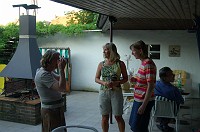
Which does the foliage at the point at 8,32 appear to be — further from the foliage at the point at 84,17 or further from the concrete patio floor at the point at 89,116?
the foliage at the point at 84,17

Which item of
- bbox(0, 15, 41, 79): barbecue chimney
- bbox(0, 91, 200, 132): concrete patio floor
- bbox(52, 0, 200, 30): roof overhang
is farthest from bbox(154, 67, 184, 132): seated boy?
bbox(0, 15, 41, 79): barbecue chimney

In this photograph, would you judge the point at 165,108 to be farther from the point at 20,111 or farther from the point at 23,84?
the point at 23,84

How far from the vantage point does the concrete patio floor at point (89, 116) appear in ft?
17.3

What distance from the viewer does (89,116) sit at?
20.6 ft

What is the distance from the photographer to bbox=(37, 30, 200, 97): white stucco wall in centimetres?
910

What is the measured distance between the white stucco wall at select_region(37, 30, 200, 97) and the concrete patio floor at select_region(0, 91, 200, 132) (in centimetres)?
124

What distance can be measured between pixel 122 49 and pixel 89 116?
4.16 metres

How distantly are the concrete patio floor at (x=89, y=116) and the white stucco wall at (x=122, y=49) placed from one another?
4.07 feet

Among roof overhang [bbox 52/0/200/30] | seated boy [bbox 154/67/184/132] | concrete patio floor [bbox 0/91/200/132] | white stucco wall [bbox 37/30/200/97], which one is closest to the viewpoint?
roof overhang [bbox 52/0/200/30]

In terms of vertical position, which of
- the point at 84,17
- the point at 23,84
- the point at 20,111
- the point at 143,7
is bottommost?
the point at 20,111

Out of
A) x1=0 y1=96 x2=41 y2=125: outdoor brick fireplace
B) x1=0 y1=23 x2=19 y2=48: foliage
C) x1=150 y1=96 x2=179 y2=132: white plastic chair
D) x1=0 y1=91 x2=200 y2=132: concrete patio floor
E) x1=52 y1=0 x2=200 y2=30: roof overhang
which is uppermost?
x1=0 y1=23 x2=19 y2=48: foliage

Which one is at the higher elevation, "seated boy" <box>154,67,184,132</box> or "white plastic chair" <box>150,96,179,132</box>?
"seated boy" <box>154,67,184,132</box>

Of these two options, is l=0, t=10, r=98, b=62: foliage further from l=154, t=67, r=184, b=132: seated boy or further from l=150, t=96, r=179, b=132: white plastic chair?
l=150, t=96, r=179, b=132: white plastic chair

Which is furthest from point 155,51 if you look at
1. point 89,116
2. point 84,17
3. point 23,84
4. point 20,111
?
point 84,17
